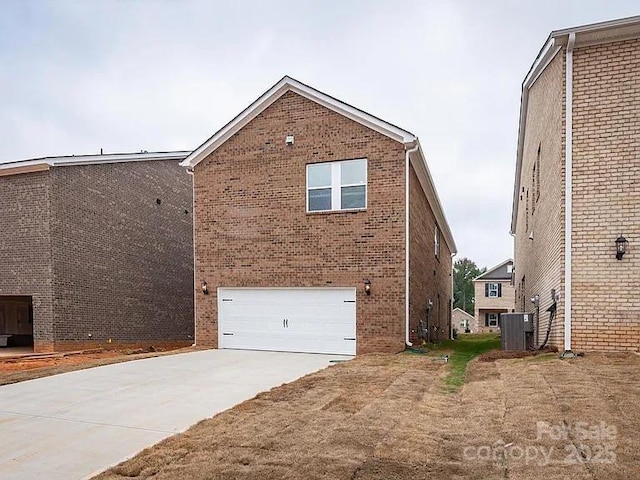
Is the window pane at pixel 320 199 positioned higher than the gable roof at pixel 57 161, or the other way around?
the gable roof at pixel 57 161

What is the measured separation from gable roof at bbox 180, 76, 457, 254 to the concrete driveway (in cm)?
613

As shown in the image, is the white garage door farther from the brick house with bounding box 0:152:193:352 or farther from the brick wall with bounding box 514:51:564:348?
the brick house with bounding box 0:152:193:352

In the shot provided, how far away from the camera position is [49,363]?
12.4 meters

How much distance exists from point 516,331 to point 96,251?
14.0 meters

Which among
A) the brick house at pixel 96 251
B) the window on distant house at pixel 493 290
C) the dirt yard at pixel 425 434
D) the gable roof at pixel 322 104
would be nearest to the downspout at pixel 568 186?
the dirt yard at pixel 425 434

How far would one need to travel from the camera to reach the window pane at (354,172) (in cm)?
1271

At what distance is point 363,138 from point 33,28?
35.9 ft

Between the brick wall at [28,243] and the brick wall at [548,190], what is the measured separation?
1458 cm

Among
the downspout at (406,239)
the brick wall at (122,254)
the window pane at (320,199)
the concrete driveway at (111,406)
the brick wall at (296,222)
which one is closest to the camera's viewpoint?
the concrete driveway at (111,406)

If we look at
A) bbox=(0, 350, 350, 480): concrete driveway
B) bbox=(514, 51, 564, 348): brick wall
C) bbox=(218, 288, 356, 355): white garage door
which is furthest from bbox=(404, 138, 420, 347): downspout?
bbox=(514, 51, 564, 348): brick wall

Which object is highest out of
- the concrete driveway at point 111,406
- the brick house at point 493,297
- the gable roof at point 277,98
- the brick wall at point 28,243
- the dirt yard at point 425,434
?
the gable roof at point 277,98

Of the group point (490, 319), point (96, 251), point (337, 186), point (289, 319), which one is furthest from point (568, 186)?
point (490, 319)

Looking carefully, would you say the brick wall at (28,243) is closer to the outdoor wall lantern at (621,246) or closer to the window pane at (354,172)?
the window pane at (354,172)

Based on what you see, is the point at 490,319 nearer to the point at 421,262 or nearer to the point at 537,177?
the point at 421,262
